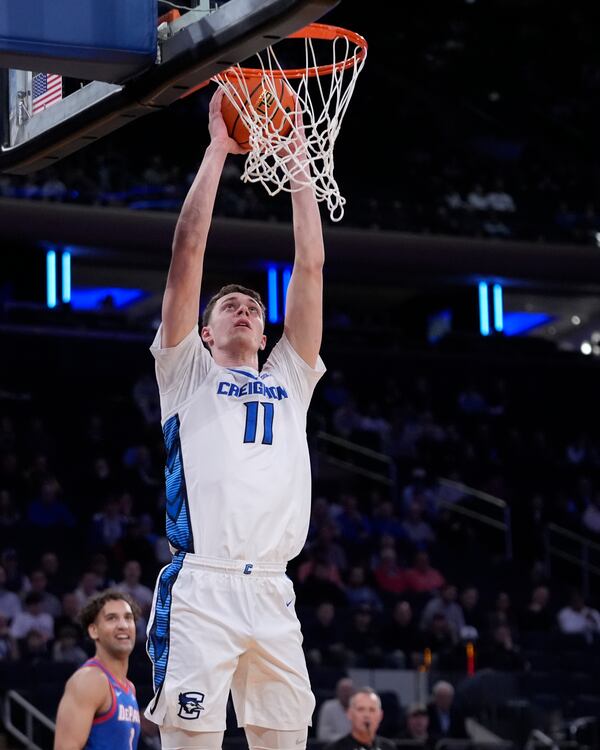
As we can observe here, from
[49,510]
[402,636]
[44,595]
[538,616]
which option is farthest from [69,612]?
[538,616]

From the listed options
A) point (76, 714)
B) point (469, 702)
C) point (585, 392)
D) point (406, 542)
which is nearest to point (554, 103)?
point (585, 392)

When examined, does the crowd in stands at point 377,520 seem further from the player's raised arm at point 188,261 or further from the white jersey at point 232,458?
the player's raised arm at point 188,261

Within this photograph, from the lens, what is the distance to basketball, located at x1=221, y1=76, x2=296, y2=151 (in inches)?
193

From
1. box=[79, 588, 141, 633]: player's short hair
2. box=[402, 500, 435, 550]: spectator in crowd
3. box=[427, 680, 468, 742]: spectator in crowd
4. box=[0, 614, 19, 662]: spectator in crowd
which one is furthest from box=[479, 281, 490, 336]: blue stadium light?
box=[79, 588, 141, 633]: player's short hair

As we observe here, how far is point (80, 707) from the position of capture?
19.3 ft

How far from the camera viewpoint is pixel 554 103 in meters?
24.2

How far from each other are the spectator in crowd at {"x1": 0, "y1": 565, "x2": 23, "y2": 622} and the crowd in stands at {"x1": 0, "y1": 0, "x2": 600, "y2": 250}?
7149mm

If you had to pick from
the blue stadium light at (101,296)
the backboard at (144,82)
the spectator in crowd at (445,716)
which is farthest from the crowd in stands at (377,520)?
the backboard at (144,82)

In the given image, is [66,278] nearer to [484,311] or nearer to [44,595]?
[484,311]

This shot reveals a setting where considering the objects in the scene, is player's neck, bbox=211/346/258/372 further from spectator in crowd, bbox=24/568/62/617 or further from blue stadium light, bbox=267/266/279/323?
blue stadium light, bbox=267/266/279/323

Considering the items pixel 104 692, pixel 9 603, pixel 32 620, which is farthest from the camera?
pixel 9 603

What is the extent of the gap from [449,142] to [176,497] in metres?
19.9

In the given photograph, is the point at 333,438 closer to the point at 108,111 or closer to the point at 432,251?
the point at 432,251

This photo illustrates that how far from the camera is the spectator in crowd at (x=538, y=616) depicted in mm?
14664
